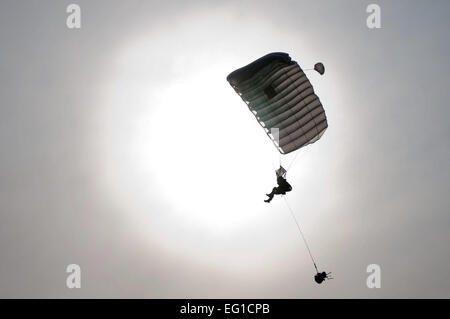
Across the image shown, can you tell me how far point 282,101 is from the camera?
20.0 metres

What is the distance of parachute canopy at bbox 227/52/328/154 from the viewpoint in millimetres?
19750

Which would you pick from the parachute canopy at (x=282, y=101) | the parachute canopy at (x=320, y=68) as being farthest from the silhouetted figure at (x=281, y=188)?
the parachute canopy at (x=320, y=68)

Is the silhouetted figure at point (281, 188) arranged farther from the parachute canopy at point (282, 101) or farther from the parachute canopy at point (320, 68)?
the parachute canopy at point (320, 68)

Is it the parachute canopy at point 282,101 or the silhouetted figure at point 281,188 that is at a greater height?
the parachute canopy at point 282,101

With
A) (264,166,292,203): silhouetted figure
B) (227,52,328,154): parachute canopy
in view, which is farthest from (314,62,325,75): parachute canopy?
(264,166,292,203): silhouetted figure

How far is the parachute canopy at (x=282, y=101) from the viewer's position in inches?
778

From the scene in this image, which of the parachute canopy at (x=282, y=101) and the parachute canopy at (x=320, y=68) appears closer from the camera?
the parachute canopy at (x=320, y=68)

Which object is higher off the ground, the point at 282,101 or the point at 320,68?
the point at 320,68

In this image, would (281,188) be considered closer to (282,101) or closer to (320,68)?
(282,101)

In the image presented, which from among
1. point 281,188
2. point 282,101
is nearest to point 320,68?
point 282,101
